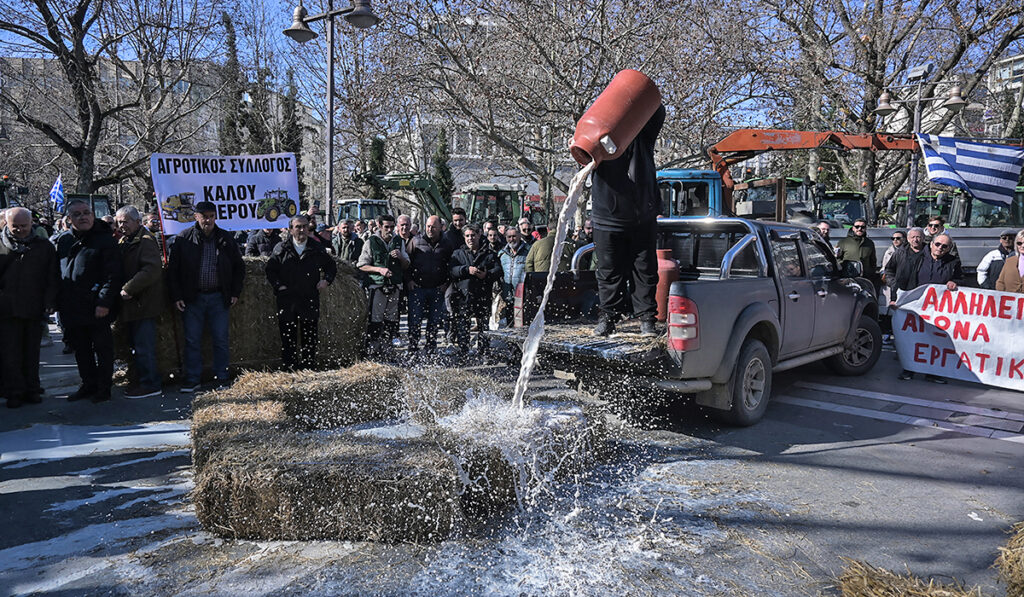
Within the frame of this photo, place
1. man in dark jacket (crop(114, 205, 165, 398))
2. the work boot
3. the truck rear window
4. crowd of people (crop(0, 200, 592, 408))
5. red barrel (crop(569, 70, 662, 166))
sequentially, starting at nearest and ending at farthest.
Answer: red barrel (crop(569, 70, 662, 166))
the work boot
crowd of people (crop(0, 200, 592, 408))
the truck rear window
man in dark jacket (crop(114, 205, 165, 398))

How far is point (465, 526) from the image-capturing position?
3652 mm

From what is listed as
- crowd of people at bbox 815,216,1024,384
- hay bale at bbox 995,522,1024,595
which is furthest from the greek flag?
hay bale at bbox 995,522,1024,595

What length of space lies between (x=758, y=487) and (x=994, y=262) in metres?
7.59

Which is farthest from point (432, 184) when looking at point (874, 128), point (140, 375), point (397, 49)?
point (140, 375)

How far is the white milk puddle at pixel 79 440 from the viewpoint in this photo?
16.6 feet

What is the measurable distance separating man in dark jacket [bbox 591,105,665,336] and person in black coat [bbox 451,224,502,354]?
10.6 ft

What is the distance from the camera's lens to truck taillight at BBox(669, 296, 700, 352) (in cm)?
507

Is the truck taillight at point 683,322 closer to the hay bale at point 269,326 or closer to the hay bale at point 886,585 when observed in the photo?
the hay bale at point 886,585

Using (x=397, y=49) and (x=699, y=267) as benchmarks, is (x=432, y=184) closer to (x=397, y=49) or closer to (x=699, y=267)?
(x=397, y=49)

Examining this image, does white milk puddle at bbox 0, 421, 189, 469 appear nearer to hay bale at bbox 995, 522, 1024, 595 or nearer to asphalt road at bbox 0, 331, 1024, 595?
asphalt road at bbox 0, 331, 1024, 595

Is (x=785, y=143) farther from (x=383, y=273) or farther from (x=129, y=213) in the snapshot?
(x=129, y=213)

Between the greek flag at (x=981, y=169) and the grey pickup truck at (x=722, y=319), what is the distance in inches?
294

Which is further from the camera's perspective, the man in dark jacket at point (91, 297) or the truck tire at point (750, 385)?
the man in dark jacket at point (91, 297)

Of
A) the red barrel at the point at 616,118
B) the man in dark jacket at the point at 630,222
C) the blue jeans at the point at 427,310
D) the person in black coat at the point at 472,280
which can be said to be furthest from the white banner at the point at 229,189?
the red barrel at the point at 616,118
